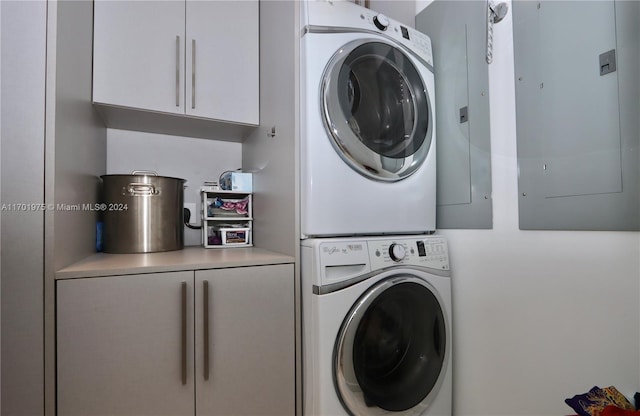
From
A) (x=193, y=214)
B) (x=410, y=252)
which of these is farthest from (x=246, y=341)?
(x=193, y=214)

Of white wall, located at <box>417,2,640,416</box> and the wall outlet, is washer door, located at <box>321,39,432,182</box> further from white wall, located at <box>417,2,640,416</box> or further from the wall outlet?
the wall outlet

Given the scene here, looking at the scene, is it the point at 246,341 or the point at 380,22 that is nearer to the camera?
the point at 246,341

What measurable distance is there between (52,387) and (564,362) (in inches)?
59.5

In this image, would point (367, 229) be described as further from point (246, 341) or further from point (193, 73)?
point (193, 73)

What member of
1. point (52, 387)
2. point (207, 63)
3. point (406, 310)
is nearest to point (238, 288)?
point (52, 387)

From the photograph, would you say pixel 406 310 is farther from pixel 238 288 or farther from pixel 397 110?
pixel 397 110

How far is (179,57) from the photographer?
142 centimetres

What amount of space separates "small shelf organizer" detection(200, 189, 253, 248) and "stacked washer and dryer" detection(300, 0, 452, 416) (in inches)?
21.0

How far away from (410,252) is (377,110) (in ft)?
1.93

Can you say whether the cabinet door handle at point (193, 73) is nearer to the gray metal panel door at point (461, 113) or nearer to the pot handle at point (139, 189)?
the pot handle at point (139, 189)

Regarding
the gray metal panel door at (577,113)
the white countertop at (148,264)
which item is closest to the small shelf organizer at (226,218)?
the white countertop at (148,264)

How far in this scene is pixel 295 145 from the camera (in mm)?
1198

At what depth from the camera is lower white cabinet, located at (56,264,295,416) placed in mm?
895

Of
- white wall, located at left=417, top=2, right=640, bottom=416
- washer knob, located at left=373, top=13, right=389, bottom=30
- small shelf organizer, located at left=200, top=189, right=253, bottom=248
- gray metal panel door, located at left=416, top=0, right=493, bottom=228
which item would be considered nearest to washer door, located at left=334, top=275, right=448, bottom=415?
white wall, located at left=417, top=2, right=640, bottom=416
